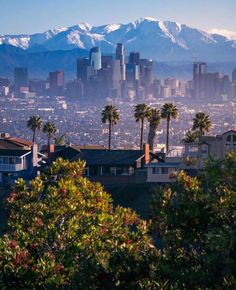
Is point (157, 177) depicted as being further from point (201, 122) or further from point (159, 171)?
point (201, 122)

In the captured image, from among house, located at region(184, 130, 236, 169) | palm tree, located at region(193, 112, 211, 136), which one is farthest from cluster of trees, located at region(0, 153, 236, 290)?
palm tree, located at region(193, 112, 211, 136)

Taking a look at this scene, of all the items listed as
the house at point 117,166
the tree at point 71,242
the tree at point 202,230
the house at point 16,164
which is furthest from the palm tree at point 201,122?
the tree at point 202,230

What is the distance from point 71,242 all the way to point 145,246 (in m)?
1.82

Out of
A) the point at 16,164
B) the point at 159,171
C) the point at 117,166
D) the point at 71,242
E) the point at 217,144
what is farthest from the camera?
the point at 16,164

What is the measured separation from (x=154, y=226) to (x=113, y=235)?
72.4 inches

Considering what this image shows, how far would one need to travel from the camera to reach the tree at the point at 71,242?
43.2ft

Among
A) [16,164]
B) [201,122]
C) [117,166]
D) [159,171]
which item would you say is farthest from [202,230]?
[201,122]

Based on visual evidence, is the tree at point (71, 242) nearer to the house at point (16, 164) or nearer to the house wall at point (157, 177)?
the house wall at point (157, 177)

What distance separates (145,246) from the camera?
14.3 metres

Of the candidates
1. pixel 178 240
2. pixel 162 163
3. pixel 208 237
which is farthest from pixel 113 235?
pixel 162 163

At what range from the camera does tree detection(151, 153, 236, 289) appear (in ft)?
40.1

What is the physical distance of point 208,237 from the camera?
1233 centimetres

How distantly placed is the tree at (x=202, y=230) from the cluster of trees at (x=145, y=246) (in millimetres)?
14

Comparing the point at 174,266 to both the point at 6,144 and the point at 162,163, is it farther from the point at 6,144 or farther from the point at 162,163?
the point at 6,144
